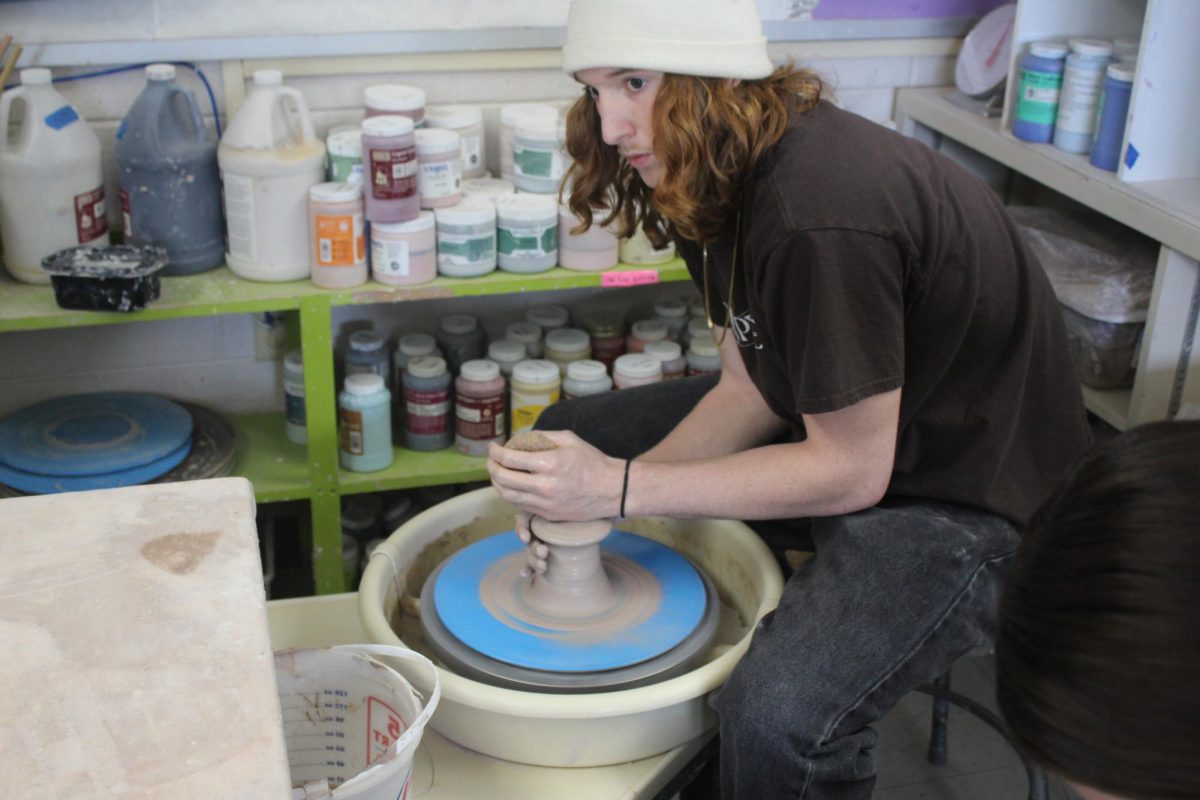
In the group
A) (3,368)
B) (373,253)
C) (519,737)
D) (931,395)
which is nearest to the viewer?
(519,737)

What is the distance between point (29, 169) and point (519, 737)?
1.23 metres

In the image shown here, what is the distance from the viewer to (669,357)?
7.92 feet

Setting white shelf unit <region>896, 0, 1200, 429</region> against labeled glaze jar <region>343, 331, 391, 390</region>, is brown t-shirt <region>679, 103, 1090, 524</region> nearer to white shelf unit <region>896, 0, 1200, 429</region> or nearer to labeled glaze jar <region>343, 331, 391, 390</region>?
white shelf unit <region>896, 0, 1200, 429</region>

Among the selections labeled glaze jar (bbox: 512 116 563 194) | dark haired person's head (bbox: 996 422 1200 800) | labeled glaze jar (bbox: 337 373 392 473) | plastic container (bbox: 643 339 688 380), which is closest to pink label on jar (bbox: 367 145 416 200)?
labeled glaze jar (bbox: 512 116 563 194)

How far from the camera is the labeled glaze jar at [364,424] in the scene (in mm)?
2268

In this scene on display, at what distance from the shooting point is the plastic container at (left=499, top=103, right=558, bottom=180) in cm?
230

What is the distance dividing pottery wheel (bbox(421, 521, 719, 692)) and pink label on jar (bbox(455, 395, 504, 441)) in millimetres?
571

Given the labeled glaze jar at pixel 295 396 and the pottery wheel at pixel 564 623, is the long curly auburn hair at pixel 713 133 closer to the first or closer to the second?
the pottery wheel at pixel 564 623

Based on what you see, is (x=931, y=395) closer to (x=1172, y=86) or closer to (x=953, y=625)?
(x=953, y=625)

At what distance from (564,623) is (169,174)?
3.44 feet

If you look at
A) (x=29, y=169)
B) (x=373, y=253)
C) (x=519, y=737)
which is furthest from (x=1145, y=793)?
(x=29, y=169)

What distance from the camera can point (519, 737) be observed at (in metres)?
1.48

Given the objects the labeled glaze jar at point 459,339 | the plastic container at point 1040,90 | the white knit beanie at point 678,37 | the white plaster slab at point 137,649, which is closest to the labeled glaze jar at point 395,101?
the labeled glaze jar at point 459,339

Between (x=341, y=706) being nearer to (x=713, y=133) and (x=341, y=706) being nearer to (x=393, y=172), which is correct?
(x=713, y=133)
